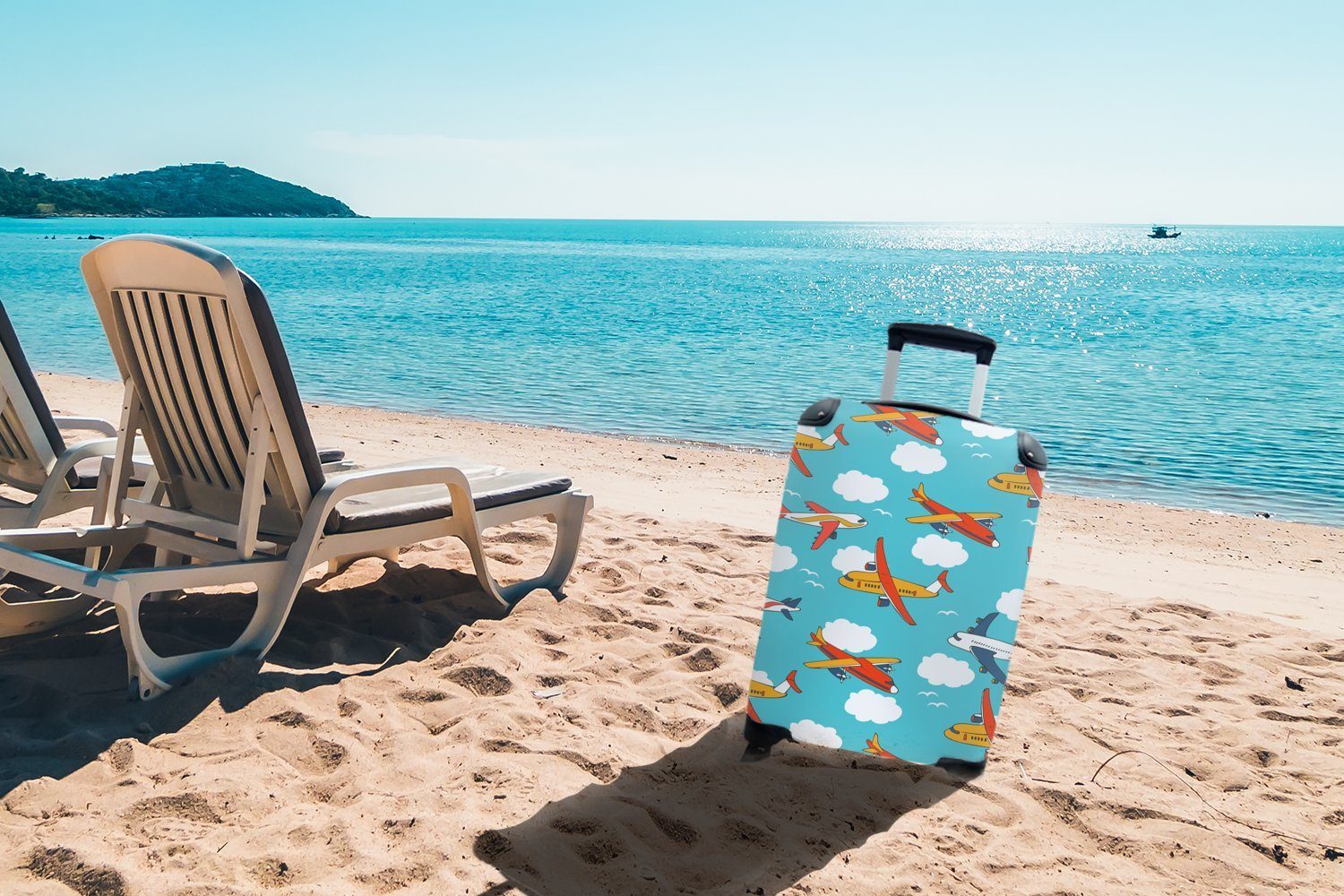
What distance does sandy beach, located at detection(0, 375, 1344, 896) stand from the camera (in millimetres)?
2484

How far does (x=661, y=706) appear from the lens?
3.43m

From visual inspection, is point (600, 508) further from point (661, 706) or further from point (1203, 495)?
point (1203, 495)

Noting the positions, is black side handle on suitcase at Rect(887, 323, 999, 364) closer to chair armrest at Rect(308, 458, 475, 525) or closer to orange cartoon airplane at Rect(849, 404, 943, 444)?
orange cartoon airplane at Rect(849, 404, 943, 444)

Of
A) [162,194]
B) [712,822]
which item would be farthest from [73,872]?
[162,194]

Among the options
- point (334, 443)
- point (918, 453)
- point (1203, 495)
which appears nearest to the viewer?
point (918, 453)

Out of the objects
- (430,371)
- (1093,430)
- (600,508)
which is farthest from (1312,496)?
(430,371)

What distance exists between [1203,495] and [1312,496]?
110 centimetres

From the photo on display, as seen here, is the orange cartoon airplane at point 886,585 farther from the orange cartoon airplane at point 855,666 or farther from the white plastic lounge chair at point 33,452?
the white plastic lounge chair at point 33,452

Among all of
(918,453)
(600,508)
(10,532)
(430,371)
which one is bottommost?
(430,371)

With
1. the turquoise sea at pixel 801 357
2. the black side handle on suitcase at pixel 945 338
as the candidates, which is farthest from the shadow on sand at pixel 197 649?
the turquoise sea at pixel 801 357

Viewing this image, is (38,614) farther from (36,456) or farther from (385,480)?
(385,480)

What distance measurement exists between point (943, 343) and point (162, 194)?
550 ft

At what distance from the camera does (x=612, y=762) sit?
3.03 metres

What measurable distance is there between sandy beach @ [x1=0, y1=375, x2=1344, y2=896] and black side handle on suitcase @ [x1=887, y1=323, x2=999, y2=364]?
49.5 inches
